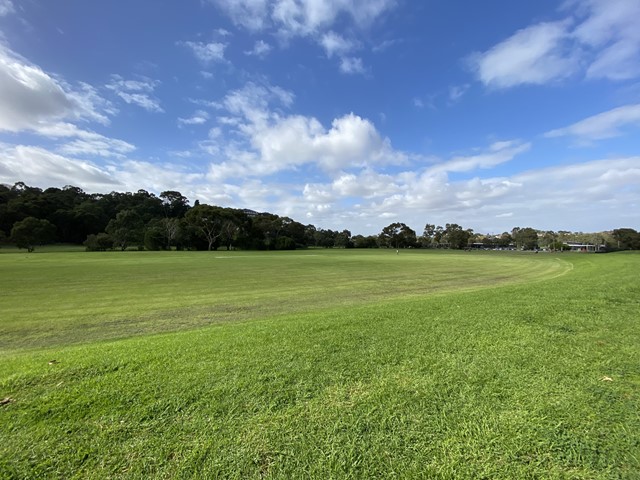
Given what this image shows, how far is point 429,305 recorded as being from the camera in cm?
836

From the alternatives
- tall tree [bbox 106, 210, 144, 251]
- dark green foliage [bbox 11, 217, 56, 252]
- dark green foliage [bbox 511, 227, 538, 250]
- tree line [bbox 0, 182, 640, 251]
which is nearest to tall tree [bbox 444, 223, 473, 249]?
tree line [bbox 0, 182, 640, 251]

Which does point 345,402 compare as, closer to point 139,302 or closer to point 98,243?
point 139,302

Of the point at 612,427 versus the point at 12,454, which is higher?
the point at 612,427

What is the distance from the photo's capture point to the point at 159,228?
84.4 meters

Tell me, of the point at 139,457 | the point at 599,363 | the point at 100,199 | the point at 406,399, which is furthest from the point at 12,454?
the point at 100,199

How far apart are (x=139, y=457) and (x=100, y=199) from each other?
5326 inches

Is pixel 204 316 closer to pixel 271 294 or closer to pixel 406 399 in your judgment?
pixel 271 294

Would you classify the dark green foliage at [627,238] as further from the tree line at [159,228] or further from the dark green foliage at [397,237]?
the dark green foliage at [397,237]

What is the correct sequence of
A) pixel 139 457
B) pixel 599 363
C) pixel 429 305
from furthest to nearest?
pixel 429 305 → pixel 599 363 → pixel 139 457

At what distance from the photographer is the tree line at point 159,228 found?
263ft

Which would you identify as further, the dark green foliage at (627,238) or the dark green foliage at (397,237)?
the dark green foliage at (397,237)

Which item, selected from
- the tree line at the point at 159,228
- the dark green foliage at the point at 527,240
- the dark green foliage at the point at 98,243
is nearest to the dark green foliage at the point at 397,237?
the tree line at the point at 159,228

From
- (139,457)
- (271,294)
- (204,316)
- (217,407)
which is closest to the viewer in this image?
(139,457)

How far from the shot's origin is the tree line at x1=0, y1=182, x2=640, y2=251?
80188mm
